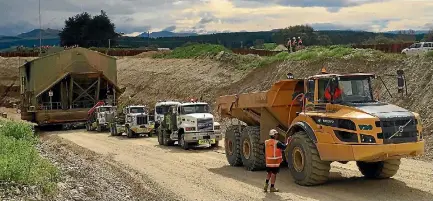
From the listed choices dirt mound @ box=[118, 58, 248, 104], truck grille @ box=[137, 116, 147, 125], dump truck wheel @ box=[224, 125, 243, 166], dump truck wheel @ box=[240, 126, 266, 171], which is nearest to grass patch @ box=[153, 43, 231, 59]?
dirt mound @ box=[118, 58, 248, 104]

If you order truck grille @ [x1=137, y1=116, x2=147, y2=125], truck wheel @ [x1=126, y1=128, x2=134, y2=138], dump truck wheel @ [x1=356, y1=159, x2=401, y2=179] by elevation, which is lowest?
truck wheel @ [x1=126, y1=128, x2=134, y2=138]

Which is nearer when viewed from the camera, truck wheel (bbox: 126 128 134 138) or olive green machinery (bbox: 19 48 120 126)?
truck wheel (bbox: 126 128 134 138)

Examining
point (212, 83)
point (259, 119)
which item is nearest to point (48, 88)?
point (212, 83)

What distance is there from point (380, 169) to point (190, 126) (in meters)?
11.0

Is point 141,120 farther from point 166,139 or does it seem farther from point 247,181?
point 247,181

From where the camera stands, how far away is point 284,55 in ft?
124

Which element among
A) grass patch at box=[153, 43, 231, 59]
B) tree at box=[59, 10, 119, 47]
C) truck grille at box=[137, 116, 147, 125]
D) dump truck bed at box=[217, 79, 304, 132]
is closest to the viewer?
dump truck bed at box=[217, 79, 304, 132]

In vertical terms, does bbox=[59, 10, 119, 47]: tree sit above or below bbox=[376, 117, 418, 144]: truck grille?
above

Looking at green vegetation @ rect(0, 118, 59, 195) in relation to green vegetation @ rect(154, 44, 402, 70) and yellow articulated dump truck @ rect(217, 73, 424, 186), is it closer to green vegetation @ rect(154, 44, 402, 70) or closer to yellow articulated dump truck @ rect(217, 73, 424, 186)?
yellow articulated dump truck @ rect(217, 73, 424, 186)

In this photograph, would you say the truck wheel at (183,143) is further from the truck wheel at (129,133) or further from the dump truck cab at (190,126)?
the truck wheel at (129,133)

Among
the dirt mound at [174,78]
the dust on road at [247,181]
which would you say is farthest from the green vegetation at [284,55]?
the dust on road at [247,181]

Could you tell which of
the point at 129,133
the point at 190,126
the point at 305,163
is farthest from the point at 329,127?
the point at 129,133

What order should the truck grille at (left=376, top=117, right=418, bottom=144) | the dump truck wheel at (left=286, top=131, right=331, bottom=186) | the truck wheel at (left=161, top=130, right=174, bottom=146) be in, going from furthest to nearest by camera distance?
the truck wheel at (left=161, top=130, right=174, bottom=146), the dump truck wheel at (left=286, top=131, right=331, bottom=186), the truck grille at (left=376, top=117, right=418, bottom=144)

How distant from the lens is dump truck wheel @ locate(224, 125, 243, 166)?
17.4 metres
